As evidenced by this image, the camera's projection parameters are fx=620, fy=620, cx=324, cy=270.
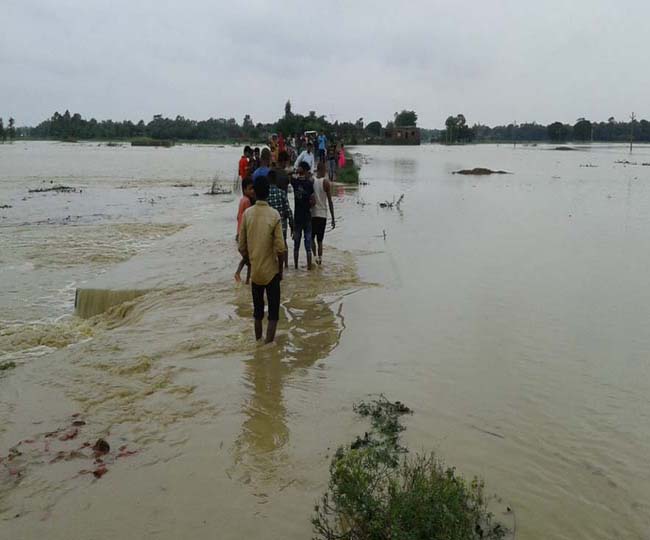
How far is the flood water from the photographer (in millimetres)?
3877

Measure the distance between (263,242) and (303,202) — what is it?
3.83 m

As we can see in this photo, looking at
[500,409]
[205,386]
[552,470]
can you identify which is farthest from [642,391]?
[205,386]

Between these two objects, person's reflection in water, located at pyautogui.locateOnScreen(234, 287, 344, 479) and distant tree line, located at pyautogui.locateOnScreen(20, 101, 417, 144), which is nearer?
person's reflection in water, located at pyautogui.locateOnScreen(234, 287, 344, 479)

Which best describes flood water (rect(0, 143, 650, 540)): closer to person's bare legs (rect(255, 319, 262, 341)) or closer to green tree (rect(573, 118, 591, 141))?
person's bare legs (rect(255, 319, 262, 341))

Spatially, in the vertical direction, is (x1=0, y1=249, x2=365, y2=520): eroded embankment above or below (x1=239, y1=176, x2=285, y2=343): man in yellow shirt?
below

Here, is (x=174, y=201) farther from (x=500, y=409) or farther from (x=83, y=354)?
(x=500, y=409)

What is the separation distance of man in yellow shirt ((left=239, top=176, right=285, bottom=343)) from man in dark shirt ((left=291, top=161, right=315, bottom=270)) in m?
3.32

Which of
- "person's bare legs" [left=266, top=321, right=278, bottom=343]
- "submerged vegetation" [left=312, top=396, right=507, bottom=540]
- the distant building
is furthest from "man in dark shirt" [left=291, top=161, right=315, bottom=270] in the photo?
the distant building

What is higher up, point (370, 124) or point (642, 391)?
point (370, 124)

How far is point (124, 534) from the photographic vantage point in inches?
140

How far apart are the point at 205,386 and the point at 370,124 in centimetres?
18133

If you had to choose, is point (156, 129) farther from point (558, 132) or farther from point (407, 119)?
point (558, 132)

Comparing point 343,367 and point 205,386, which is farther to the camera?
point 343,367

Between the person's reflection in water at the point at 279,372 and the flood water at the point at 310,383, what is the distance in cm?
2
